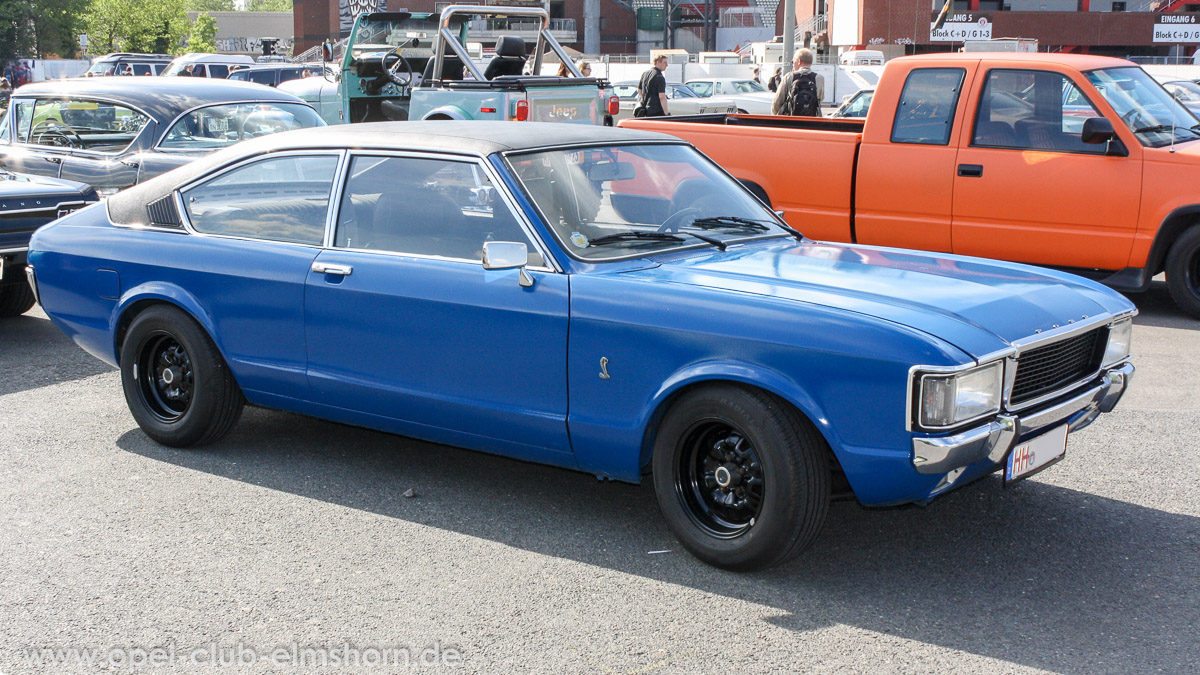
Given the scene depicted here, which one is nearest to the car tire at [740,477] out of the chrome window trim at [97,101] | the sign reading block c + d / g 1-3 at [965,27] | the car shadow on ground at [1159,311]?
the car shadow on ground at [1159,311]

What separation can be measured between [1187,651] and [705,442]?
5.29ft

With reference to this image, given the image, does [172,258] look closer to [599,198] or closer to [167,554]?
[167,554]

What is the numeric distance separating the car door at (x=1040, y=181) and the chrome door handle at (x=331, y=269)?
206 inches

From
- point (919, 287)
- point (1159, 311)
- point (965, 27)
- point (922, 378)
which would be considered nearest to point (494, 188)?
point (919, 287)

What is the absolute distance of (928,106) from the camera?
862 centimetres

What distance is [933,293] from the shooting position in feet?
13.2

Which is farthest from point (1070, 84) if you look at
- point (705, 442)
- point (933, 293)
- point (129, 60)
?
point (129, 60)

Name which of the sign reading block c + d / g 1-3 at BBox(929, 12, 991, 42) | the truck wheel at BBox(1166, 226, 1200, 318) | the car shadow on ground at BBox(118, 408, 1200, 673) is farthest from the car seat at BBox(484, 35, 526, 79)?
the sign reading block c + d / g 1-3 at BBox(929, 12, 991, 42)

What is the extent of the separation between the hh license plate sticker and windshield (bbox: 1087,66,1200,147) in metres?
4.79

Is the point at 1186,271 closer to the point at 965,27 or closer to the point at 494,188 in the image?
the point at 494,188

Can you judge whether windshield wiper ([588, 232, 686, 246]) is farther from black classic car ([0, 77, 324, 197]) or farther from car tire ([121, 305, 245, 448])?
black classic car ([0, 77, 324, 197])

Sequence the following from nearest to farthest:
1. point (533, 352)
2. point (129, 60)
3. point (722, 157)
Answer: point (533, 352), point (722, 157), point (129, 60)

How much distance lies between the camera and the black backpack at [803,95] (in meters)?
12.0

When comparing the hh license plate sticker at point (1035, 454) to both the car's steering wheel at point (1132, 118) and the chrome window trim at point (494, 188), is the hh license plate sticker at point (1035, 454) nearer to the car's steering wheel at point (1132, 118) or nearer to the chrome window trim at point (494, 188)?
A: the chrome window trim at point (494, 188)
